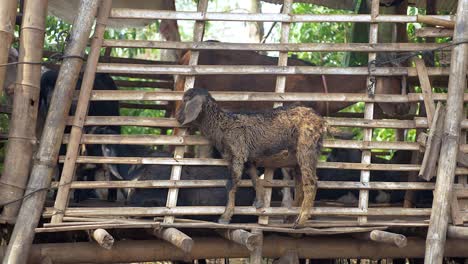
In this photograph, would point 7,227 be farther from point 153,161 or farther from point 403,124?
point 403,124

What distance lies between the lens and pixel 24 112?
18.2ft

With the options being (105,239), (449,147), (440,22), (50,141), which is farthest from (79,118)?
(440,22)

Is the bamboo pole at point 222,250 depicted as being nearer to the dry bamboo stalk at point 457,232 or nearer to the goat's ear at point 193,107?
the dry bamboo stalk at point 457,232

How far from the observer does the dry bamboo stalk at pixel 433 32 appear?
5.86 meters

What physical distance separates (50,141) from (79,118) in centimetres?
28

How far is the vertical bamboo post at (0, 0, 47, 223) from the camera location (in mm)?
5445

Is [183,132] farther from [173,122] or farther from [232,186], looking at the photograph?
[232,186]

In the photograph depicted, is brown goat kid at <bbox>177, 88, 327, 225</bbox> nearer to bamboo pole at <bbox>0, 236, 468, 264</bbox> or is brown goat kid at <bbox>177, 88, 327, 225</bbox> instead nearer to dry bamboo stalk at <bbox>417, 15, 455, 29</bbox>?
bamboo pole at <bbox>0, 236, 468, 264</bbox>

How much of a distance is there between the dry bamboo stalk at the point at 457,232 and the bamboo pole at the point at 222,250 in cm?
54

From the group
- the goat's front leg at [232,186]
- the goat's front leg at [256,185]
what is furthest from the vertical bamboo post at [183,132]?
the goat's front leg at [256,185]

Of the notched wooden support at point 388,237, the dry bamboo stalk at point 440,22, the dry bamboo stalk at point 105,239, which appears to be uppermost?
the dry bamboo stalk at point 440,22

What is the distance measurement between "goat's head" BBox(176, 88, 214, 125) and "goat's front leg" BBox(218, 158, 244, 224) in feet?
1.52

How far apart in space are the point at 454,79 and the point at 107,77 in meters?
3.27

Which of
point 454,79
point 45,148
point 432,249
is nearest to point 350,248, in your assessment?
point 432,249
